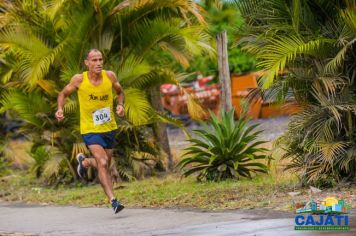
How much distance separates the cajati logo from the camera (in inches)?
314

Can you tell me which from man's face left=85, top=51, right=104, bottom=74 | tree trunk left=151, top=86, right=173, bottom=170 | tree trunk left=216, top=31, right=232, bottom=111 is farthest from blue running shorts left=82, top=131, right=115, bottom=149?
tree trunk left=151, top=86, right=173, bottom=170

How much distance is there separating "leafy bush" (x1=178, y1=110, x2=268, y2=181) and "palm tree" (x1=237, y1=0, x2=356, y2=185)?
1951 millimetres

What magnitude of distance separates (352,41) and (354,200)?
6.66 ft

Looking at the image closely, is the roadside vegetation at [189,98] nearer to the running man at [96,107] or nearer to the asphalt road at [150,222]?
the asphalt road at [150,222]

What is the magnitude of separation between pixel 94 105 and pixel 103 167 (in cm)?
82

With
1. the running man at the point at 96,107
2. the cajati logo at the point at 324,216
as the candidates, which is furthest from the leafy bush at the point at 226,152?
the cajati logo at the point at 324,216

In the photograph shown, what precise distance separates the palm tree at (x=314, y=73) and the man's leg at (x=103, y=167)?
2269 mm

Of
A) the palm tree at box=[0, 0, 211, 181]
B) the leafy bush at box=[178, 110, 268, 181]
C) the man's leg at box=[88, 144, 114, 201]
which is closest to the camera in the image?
the man's leg at box=[88, 144, 114, 201]

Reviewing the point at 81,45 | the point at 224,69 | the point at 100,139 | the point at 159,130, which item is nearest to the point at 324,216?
the point at 100,139

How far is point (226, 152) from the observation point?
43.9ft

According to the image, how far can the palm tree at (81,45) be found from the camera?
48.8 feet

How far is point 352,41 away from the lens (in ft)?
33.6

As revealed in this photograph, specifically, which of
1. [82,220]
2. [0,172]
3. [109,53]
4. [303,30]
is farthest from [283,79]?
[0,172]

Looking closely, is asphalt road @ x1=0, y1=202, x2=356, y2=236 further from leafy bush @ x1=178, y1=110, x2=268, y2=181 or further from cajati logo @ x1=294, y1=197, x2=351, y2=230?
leafy bush @ x1=178, y1=110, x2=268, y2=181
